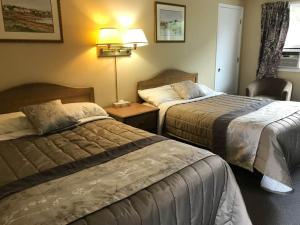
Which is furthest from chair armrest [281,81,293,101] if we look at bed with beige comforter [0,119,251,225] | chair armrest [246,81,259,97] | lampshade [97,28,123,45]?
bed with beige comforter [0,119,251,225]

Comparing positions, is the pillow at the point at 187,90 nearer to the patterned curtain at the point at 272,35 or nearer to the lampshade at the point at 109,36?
the lampshade at the point at 109,36

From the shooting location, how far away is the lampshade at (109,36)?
2838mm

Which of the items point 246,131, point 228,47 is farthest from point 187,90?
point 228,47

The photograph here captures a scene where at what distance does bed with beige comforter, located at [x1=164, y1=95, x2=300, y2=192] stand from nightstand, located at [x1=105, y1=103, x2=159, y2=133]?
0.18 m

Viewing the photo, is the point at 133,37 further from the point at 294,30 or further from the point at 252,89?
the point at 294,30

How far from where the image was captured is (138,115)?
290cm

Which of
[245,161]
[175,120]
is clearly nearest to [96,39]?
[175,120]

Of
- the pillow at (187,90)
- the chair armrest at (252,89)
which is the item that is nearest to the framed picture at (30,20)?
the pillow at (187,90)

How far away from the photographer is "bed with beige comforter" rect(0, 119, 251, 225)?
1157 millimetres

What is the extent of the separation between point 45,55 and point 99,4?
0.88 m

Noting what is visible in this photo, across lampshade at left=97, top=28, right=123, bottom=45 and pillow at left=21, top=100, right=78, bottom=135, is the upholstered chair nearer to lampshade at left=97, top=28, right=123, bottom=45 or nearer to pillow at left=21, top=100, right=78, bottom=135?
lampshade at left=97, top=28, right=123, bottom=45

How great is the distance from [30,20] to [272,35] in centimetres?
409

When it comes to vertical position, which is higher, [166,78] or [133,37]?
[133,37]

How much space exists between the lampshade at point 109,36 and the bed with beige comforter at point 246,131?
1.03 metres
